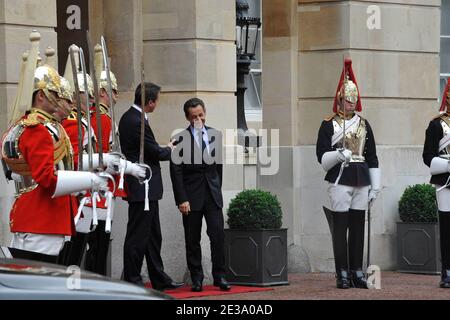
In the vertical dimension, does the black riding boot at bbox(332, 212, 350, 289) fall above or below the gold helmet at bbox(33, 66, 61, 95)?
below

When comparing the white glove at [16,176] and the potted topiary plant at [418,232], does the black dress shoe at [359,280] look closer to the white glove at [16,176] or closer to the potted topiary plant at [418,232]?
the potted topiary plant at [418,232]

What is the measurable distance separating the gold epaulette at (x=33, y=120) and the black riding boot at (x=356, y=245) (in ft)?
17.5

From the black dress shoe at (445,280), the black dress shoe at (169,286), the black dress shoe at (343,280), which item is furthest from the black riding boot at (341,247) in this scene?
the black dress shoe at (169,286)

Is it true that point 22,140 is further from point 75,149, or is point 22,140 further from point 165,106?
point 165,106

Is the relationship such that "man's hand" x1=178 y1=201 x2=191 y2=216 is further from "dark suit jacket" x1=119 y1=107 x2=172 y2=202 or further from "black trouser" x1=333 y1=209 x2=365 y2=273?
"black trouser" x1=333 y1=209 x2=365 y2=273

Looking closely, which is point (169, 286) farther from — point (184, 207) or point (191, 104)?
point (191, 104)

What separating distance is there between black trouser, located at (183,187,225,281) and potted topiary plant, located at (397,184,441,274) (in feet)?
10.8

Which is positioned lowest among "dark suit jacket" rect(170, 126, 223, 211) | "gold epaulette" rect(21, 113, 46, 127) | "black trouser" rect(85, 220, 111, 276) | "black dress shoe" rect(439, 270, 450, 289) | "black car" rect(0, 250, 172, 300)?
"black dress shoe" rect(439, 270, 450, 289)


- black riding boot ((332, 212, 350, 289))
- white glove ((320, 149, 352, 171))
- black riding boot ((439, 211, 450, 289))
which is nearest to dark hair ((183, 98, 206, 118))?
white glove ((320, 149, 352, 171))

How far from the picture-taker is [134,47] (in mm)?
14602

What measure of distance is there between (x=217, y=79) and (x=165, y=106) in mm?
612

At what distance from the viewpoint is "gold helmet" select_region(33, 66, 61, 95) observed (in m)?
9.42

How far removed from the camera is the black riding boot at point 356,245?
1398cm

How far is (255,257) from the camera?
14039 millimetres
